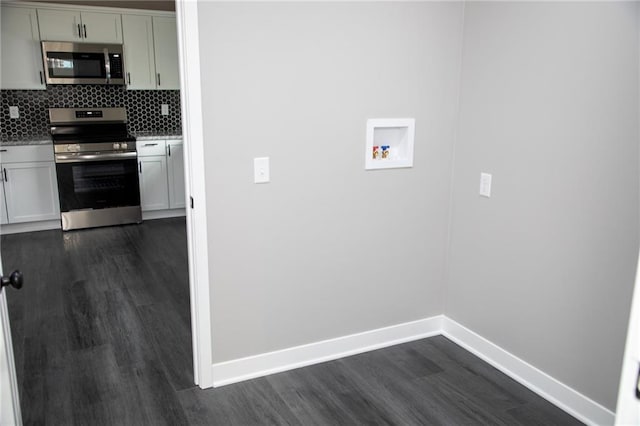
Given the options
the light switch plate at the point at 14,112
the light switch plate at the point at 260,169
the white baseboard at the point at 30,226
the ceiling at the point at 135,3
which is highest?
the ceiling at the point at 135,3

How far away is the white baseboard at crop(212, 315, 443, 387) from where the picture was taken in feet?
8.85

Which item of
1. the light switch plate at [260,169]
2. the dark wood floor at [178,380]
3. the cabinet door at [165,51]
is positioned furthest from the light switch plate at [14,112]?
the light switch plate at [260,169]

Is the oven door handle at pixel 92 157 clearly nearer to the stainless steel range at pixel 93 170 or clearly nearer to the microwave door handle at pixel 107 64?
the stainless steel range at pixel 93 170

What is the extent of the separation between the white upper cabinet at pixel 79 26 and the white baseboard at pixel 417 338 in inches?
169

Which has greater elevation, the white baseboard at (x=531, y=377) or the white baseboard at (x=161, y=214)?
the white baseboard at (x=161, y=214)

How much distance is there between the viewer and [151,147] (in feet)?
18.5

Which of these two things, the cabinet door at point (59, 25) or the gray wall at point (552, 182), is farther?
the cabinet door at point (59, 25)

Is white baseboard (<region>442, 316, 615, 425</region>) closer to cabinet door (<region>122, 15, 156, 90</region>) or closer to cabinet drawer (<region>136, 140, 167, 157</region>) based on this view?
cabinet drawer (<region>136, 140, 167, 157</region>)

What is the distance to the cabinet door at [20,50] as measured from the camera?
5094 mm

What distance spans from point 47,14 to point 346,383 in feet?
15.7

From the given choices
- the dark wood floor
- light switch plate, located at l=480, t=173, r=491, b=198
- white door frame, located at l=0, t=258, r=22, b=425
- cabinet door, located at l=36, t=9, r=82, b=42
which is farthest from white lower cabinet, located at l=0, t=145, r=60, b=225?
light switch plate, located at l=480, t=173, r=491, b=198

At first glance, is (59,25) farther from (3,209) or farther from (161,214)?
(161,214)

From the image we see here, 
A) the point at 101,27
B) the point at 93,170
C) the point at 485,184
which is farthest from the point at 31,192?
the point at 485,184

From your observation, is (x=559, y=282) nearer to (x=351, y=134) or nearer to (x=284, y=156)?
(x=351, y=134)
